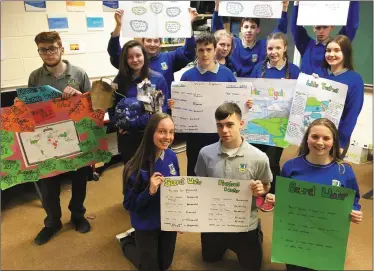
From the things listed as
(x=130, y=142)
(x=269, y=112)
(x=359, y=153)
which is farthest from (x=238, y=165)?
(x=359, y=153)

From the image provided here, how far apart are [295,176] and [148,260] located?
38.6 inches

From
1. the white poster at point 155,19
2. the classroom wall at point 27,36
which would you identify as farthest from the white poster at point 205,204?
the classroom wall at point 27,36

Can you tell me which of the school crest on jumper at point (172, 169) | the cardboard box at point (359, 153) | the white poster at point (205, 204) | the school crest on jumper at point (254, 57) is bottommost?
the cardboard box at point (359, 153)

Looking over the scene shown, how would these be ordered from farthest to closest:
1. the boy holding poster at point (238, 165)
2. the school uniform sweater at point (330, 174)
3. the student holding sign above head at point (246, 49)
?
the student holding sign above head at point (246, 49), the boy holding poster at point (238, 165), the school uniform sweater at point (330, 174)

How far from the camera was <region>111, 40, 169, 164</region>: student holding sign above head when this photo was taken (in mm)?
2199

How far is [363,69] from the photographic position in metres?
3.70

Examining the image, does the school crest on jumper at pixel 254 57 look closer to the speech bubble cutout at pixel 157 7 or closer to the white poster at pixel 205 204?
the speech bubble cutout at pixel 157 7

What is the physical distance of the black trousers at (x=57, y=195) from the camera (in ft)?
8.00

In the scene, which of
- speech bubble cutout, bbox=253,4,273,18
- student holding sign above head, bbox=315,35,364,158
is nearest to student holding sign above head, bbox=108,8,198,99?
speech bubble cutout, bbox=253,4,273,18

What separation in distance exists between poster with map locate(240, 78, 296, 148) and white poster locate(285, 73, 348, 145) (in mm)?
60

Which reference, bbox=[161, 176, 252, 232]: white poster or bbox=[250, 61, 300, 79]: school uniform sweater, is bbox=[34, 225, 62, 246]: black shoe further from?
bbox=[250, 61, 300, 79]: school uniform sweater

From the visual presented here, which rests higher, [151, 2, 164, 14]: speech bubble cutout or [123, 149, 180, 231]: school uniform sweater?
[151, 2, 164, 14]: speech bubble cutout

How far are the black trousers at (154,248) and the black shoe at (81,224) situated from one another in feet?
2.38

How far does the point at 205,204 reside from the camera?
1809 millimetres
